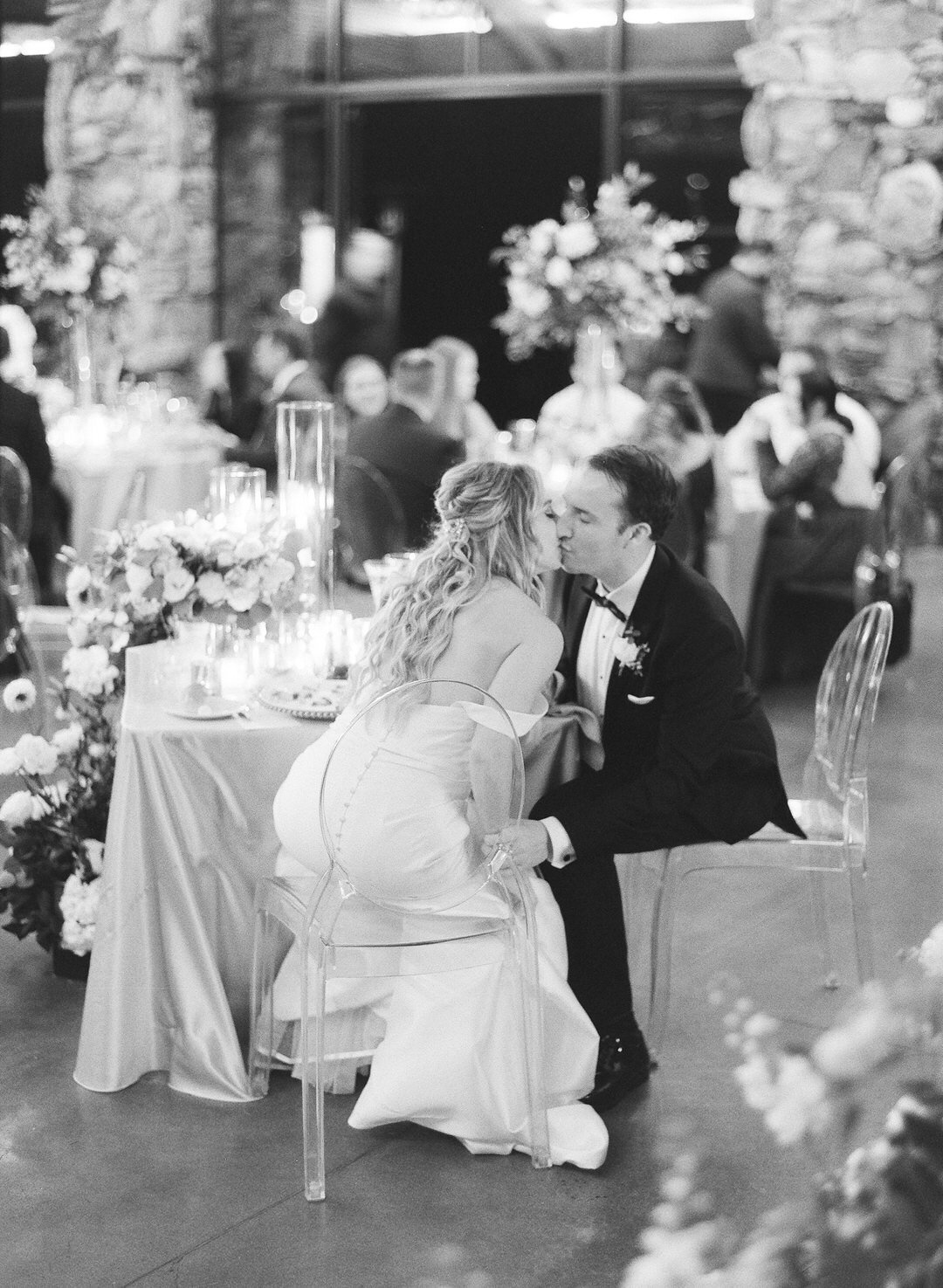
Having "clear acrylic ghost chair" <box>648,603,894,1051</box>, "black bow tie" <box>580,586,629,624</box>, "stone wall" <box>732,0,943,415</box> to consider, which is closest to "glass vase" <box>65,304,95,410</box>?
"stone wall" <box>732,0,943,415</box>

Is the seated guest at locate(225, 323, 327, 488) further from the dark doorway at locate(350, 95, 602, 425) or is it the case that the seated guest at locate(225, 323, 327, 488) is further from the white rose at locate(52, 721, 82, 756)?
the white rose at locate(52, 721, 82, 756)

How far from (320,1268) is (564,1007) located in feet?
2.15

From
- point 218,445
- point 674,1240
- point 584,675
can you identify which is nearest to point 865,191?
point 218,445

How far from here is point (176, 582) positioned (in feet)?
10.5

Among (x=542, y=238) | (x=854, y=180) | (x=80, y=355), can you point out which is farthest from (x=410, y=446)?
(x=854, y=180)

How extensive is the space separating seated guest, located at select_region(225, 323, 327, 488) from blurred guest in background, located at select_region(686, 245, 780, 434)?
211 cm

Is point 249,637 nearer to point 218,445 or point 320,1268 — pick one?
point 320,1268

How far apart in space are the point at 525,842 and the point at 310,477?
126 centimetres

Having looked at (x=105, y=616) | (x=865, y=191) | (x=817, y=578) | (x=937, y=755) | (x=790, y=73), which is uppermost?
(x=790, y=73)

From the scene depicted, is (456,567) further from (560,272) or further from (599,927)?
(560,272)

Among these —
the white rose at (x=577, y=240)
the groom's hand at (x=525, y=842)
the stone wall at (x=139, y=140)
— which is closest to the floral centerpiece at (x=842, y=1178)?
the groom's hand at (x=525, y=842)

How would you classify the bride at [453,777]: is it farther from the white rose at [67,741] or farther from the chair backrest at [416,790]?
the white rose at [67,741]

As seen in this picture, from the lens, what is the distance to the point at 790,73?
8.32 metres

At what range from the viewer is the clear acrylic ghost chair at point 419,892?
2.64 m
